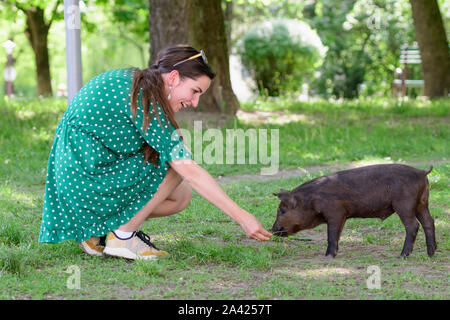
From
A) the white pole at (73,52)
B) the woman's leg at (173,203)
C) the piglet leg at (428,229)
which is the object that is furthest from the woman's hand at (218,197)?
the white pole at (73,52)

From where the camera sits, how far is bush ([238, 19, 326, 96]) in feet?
A: 56.6

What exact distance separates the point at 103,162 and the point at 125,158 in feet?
0.55

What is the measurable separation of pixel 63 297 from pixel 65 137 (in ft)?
3.97

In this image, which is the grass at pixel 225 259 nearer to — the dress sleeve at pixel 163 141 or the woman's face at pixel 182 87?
the dress sleeve at pixel 163 141

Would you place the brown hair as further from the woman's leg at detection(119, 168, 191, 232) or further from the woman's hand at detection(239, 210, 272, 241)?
the woman's hand at detection(239, 210, 272, 241)

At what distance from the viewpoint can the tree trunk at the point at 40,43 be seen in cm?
2027

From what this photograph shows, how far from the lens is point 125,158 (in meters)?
4.44

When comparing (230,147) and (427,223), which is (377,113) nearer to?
(230,147)

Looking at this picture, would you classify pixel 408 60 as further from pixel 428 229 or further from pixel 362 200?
pixel 362 200

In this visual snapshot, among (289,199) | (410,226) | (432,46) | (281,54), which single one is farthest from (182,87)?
(281,54)

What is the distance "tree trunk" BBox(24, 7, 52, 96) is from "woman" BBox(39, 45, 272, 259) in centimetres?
1653
